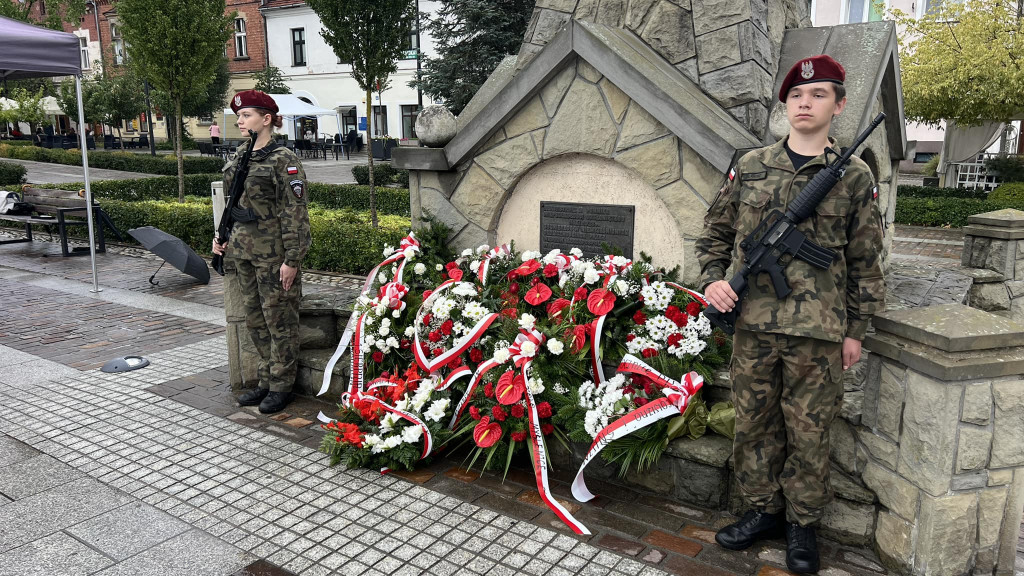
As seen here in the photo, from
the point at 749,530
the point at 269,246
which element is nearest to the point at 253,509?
the point at 269,246

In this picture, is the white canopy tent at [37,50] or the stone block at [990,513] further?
the white canopy tent at [37,50]

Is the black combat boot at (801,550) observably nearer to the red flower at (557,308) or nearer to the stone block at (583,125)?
the red flower at (557,308)

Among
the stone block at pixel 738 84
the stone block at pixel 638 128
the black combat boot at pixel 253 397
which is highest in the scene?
the stone block at pixel 738 84

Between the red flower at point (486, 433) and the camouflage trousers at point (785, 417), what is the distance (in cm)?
126

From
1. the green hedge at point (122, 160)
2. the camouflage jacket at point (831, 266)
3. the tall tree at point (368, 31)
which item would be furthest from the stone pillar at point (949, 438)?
the green hedge at point (122, 160)

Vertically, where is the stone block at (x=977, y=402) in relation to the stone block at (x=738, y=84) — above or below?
below

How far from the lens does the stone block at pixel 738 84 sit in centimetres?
454

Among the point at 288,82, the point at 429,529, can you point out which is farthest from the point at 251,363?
the point at 288,82

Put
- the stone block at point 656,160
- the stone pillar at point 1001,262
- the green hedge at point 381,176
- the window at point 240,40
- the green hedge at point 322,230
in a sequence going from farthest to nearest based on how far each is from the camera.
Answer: the window at point 240,40, the green hedge at point 381,176, the green hedge at point 322,230, the stone pillar at point 1001,262, the stone block at point 656,160

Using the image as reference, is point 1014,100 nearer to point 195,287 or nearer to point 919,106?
point 919,106

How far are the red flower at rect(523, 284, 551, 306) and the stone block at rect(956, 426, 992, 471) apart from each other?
7.24 ft

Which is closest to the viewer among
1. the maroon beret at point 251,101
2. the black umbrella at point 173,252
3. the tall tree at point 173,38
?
the maroon beret at point 251,101

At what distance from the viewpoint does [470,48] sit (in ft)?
56.2

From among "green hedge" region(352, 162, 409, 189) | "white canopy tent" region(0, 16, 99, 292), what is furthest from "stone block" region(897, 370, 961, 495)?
"green hedge" region(352, 162, 409, 189)
